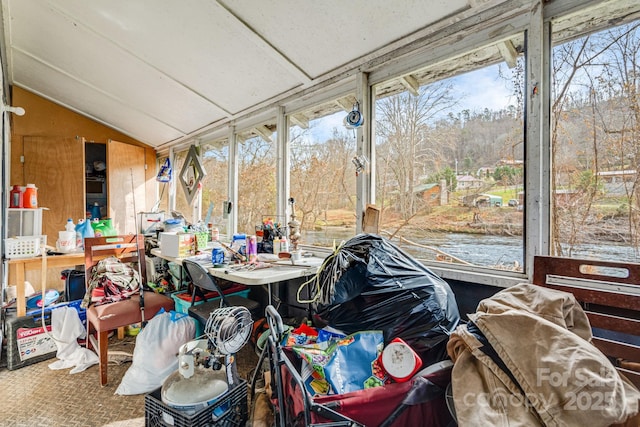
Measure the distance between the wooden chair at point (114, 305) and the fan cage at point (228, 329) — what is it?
102 cm

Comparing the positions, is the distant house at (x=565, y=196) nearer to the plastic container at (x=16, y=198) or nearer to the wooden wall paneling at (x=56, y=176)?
the plastic container at (x=16, y=198)

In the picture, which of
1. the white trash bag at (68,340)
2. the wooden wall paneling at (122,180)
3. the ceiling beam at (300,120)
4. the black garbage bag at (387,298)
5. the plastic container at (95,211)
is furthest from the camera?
the plastic container at (95,211)

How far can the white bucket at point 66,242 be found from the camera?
9.01 feet

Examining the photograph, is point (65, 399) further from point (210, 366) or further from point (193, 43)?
point (193, 43)

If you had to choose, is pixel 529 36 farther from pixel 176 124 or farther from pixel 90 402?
pixel 176 124

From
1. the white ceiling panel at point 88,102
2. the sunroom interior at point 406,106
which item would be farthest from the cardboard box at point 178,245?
the white ceiling panel at point 88,102

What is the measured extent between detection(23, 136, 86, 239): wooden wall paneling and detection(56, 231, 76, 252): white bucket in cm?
135

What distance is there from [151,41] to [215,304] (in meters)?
1.98

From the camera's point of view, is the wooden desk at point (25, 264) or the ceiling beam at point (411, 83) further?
the wooden desk at point (25, 264)

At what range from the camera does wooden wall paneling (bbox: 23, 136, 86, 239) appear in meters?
3.75

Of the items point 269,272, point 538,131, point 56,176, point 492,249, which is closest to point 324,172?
point 269,272

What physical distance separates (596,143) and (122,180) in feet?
16.4

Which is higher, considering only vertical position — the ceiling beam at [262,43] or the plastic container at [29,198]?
the ceiling beam at [262,43]

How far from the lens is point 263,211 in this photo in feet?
10.0
